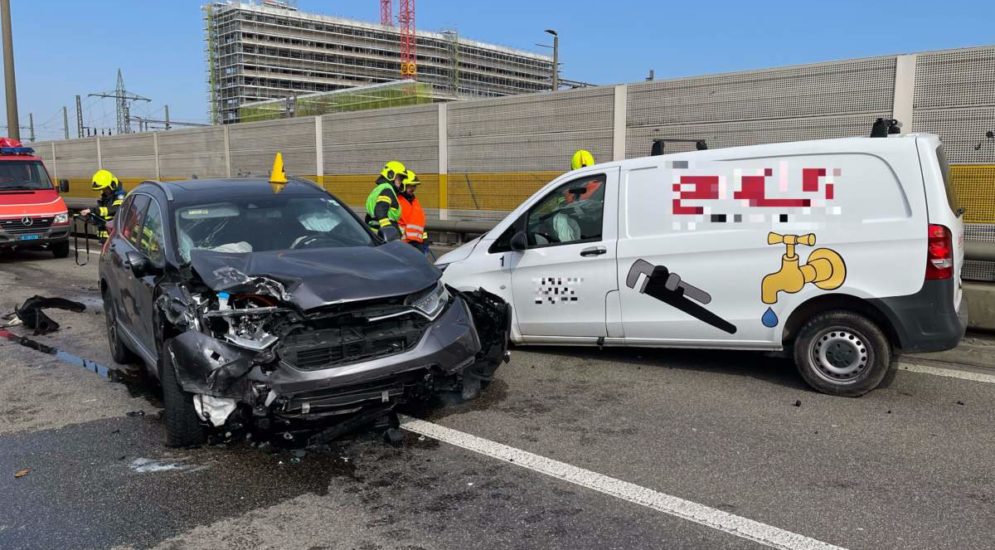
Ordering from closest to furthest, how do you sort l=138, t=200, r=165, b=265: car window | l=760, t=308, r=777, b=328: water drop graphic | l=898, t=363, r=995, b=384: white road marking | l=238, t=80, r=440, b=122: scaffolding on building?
l=138, t=200, r=165, b=265: car window, l=760, t=308, r=777, b=328: water drop graphic, l=898, t=363, r=995, b=384: white road marking, l=238, t=80, r=440, b=122: scaffolding on building

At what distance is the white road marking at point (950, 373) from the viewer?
5.59m

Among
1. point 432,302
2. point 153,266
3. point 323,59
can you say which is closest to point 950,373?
point 432,302

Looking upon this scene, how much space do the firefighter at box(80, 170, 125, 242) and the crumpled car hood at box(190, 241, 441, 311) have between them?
24.2ft

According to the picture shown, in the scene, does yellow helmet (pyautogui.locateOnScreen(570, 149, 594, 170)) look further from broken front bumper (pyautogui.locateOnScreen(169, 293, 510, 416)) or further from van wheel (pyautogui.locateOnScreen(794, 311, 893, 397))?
broken front bumper (pyautogui.locateOnScreen(169, 293, 510, 416))

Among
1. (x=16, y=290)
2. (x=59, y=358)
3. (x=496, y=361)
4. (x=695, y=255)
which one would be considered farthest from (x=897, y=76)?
(x=16, y=290)

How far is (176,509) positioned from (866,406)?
171 inches

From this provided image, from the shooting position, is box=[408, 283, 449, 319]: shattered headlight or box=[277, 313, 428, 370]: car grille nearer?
box=[277, 313, 428, 370]: car grille

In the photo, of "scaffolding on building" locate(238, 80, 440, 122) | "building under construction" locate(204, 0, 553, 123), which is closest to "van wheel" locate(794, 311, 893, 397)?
"scaffolding on building" locate(238, 80, 440, 122)

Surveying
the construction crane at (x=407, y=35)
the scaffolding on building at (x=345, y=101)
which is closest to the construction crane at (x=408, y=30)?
the construction crane at (x=407, y=35)

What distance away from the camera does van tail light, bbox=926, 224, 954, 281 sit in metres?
4.68

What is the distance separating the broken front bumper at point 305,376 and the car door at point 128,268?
4.89ft

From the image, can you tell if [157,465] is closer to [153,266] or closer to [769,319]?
[153,266]

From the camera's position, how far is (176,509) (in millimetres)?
3545

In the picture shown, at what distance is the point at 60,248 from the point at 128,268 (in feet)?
36.0
